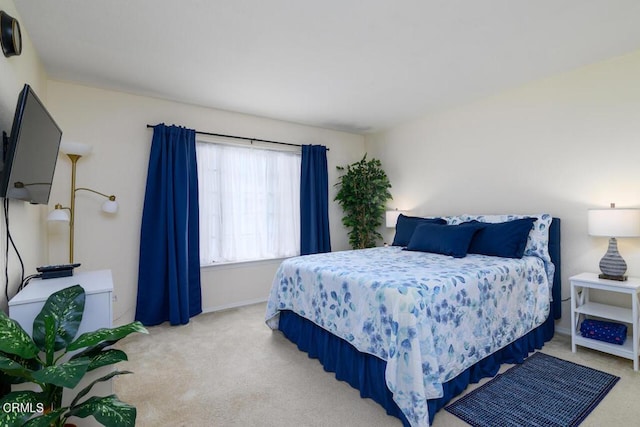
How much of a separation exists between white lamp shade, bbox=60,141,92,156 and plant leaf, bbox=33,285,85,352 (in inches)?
68.5

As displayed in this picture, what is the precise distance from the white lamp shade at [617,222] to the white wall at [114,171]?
380cm

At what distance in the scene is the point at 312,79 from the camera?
2.95 meters

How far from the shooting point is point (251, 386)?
2.09 metres

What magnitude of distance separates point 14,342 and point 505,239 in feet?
10.8

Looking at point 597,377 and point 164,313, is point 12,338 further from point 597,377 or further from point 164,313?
point 597,377

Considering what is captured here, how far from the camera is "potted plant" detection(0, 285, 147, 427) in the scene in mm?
973

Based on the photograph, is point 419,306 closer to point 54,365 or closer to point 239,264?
point 54,365

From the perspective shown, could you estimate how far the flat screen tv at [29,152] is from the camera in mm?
1438

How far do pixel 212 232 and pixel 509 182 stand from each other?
3.50 metres

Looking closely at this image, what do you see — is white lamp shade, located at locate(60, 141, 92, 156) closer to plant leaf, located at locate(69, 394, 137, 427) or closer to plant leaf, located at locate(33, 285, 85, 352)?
plant leaf, located at locate(33, 285, 85, 352)

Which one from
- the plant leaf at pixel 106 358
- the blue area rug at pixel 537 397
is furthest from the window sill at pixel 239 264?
the blue area rug at pixel 537 397

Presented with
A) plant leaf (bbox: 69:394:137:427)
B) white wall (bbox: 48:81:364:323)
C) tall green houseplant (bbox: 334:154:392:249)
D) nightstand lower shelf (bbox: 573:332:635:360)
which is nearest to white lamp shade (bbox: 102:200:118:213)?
white wall (bbox: 48:81:364:323)

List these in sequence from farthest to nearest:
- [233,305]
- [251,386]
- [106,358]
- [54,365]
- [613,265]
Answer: [233,305]
[613,265]
[251,386]
[106,358]
[54,365]

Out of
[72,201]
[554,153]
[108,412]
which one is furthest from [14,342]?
[554,153]
